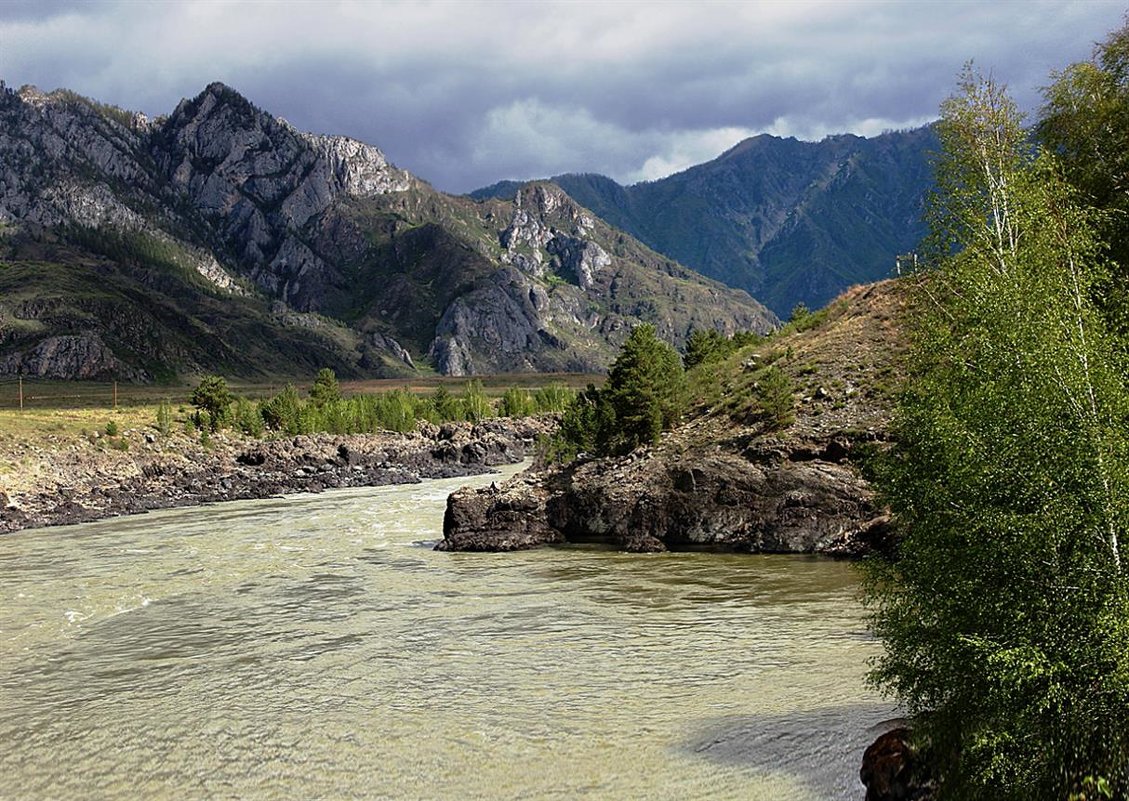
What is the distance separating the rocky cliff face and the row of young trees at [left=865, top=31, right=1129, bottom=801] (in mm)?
28215

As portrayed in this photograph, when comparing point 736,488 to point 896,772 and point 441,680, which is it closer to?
point 441,680

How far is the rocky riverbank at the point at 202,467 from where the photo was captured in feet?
275

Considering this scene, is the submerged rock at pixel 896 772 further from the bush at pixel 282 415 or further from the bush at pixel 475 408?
the bush at pixel 475 408

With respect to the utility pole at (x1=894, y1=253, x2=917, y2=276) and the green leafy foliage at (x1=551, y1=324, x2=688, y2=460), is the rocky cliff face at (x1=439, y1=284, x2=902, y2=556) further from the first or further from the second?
the utility pole at (x1=894, y1=253, x2=917, y2=276)

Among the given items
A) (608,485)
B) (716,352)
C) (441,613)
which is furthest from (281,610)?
(716,352)

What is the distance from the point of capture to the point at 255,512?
79.1 metres

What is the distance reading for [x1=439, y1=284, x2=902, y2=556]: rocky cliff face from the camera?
47219mm

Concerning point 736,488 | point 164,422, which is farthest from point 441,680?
point 164,422

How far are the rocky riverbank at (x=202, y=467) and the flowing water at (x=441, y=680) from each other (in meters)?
37.1

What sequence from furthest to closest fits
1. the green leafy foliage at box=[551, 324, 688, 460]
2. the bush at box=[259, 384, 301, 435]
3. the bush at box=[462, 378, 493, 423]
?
1. the bush at box=[462, 378, 493, 423]
2. the bush at box=[259, 384, 301, 435]
3. the green leafy foliage at box=[551, 324, 688, 460]

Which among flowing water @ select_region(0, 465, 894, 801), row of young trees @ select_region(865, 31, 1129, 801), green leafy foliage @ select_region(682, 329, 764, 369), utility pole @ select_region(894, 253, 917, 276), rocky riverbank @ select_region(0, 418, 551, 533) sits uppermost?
green leafy foliage @ select_region(682, 329, 764, 369)

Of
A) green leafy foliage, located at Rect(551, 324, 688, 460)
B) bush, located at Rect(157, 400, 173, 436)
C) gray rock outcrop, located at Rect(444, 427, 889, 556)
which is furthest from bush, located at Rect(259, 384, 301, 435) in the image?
gray rock outcrop, located at Rect(444, 427, 889, 556)

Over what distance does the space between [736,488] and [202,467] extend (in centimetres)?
8424

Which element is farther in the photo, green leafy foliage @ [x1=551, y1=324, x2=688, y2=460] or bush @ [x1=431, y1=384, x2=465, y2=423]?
bush @ [x1=431, y1=384, x2=465, y2=423]
